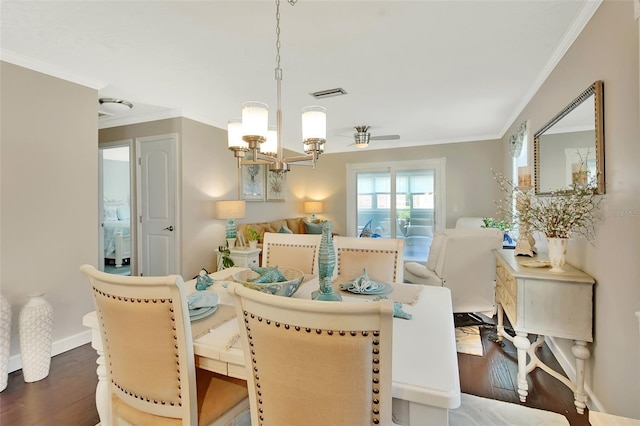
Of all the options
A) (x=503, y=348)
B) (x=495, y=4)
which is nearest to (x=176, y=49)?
(x=495, y=4)

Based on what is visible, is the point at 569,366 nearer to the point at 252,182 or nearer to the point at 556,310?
the point at 556,310

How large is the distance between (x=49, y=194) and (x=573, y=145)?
4.02 meters

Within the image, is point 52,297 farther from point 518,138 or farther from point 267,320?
point 518,138

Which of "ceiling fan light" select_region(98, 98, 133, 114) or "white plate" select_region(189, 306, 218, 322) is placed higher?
"ceiling fan light" select_region(98, 98, 133, 114)

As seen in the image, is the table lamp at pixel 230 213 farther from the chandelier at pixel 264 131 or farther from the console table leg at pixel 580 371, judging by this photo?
the console table leg at pixel 580 371

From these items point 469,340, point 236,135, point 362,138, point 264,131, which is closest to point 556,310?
point 469,340

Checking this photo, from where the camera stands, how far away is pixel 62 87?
2646mm

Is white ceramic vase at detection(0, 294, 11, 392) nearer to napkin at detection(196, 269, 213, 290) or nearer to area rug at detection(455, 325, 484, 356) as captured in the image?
napkin at detection(196, 269, 213, 290)

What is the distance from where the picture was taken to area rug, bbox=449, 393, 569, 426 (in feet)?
5.86

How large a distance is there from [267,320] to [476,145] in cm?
581

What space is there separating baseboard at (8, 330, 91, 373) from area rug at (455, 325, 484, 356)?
336cm

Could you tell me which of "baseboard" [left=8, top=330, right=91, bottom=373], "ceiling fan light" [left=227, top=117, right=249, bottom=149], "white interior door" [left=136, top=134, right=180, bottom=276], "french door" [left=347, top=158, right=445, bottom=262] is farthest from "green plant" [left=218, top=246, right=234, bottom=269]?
"french door" [left=347, top=158, right=445, bottom=262]

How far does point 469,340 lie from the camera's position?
9.28 feet

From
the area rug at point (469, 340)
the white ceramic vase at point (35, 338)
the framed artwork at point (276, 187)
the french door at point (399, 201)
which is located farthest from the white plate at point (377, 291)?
the french door at point (399, 201)
